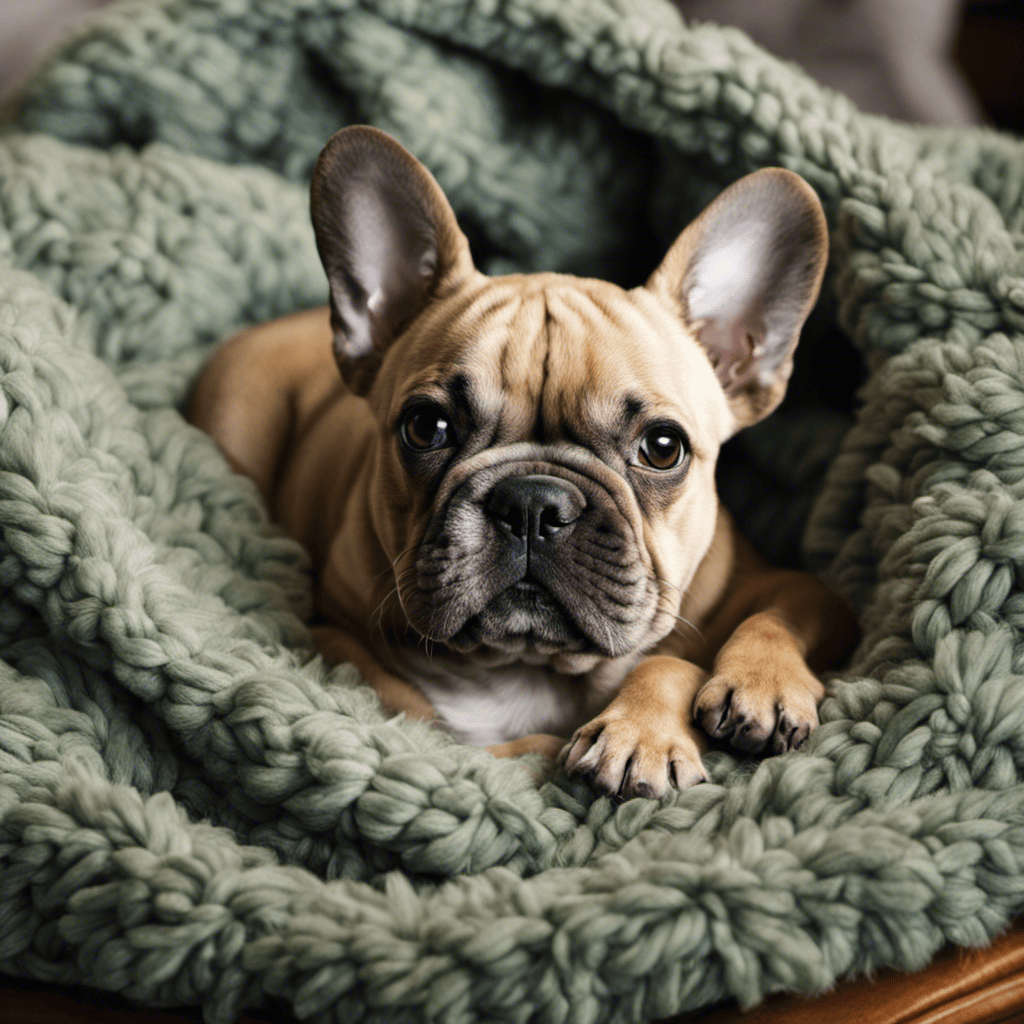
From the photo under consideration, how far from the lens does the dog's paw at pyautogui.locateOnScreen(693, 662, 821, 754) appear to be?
121 centimetres

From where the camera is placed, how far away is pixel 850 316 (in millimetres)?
1646

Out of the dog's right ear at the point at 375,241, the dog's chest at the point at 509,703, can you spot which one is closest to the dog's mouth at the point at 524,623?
the dog's chest at the point at 509,703

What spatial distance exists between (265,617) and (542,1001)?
74 centimetres

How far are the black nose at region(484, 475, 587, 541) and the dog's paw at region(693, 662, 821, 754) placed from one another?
293 millimetres

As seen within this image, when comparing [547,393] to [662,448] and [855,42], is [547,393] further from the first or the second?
[855,42]

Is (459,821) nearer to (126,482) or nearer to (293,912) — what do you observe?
(293,912)

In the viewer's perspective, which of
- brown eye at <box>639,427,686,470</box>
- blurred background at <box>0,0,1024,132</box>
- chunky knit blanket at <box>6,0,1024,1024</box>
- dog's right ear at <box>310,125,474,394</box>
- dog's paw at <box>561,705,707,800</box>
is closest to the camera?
chunky knit blanket at <box>6,0,1024,1024</box>

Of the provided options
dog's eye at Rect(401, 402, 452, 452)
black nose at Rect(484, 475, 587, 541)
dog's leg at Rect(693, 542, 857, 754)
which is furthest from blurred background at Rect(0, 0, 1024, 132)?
black nose at Rect(484, 475, 587, 541)

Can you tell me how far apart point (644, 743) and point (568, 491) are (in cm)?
33

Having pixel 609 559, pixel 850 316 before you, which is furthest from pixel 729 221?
pixel 609 559

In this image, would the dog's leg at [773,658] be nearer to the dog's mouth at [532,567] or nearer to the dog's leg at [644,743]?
the dog's leg at [644,743]

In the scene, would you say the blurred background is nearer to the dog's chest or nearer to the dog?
the dog

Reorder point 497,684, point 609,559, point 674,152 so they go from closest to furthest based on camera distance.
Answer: point 609,559 → point 497,684 → point 674,152

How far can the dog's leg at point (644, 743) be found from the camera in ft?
3.83
